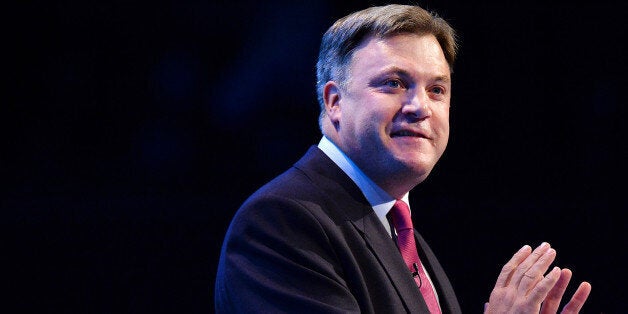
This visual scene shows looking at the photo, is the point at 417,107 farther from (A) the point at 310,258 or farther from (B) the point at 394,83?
(A) the point at 310,258

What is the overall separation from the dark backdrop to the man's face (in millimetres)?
1273

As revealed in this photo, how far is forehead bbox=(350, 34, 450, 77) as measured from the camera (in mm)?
1767

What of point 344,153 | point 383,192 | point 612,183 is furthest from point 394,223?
point 612,183

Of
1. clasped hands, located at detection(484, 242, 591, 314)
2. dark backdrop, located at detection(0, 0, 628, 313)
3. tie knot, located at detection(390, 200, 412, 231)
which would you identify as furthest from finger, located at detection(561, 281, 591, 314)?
dark backdrop, located at detection(0, 0, 628, 313)

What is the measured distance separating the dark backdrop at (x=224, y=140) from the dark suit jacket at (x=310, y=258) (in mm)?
1252

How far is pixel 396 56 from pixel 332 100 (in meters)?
0.21

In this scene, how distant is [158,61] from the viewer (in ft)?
10.7

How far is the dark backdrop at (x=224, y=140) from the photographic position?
109 inches

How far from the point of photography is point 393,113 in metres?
1.74

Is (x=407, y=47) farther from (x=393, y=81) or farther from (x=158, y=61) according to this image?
(x=158, y=61)

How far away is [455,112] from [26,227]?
207 cm

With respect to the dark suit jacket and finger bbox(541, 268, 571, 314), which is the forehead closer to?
the dark suit jacket

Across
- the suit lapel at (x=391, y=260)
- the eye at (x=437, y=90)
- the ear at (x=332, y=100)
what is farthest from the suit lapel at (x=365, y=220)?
the eye at (x=437, y=90)

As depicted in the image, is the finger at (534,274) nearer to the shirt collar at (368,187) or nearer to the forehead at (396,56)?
the shirt collar at (368,187)
